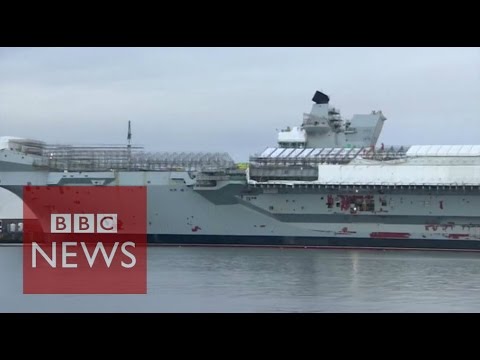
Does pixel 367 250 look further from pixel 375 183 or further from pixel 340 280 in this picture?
pixel 340 280

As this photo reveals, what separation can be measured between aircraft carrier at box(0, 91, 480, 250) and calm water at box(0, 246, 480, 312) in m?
2.04

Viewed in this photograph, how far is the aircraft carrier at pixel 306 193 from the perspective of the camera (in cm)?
3400

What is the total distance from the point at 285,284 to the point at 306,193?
14.5m

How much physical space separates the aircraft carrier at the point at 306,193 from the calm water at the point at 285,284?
6.71 feet

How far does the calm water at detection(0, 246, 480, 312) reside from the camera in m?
16.5

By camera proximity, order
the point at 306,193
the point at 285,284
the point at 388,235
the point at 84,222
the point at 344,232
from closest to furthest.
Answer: the point at 285,284
the point at 388,235
the point at 344,232
the point at 306,193
the point at 84,222

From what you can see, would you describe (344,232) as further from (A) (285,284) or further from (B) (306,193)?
(A) (285,284)

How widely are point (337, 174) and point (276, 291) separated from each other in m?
16.4

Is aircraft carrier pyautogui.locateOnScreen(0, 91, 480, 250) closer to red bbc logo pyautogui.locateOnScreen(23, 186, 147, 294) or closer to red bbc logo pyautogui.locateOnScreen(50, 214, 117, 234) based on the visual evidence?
red bbc logo pyautogui.locateOnScreen(23, 186, 147, 294)

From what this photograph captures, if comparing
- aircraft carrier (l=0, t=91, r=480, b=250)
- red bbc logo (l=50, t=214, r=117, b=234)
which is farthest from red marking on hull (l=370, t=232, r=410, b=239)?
red bbc logo (l=50, t=214, r=117, b=234)

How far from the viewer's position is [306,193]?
35.5 meters

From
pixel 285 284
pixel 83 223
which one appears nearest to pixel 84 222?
pixel 83 223
